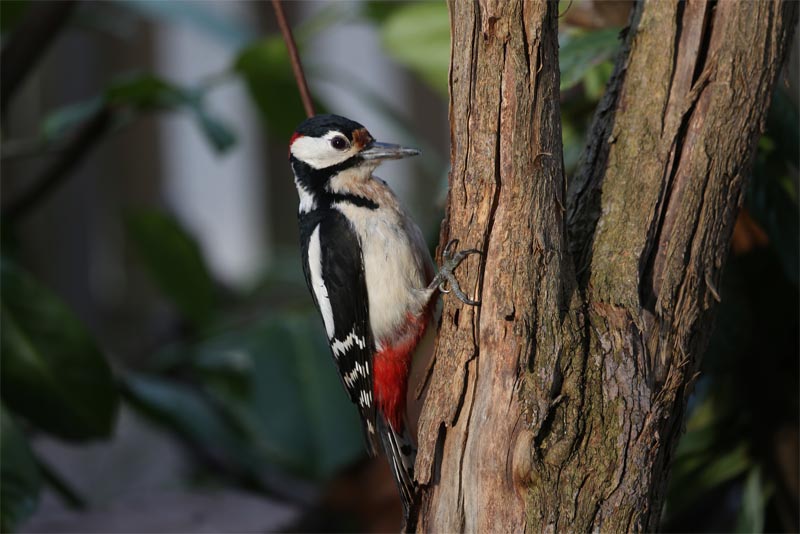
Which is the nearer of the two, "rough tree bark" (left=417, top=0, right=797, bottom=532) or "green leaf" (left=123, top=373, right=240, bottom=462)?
"rough tree bark" (left=417, top=0, right=797, bottom=532)

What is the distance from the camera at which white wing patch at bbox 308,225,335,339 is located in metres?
2.07

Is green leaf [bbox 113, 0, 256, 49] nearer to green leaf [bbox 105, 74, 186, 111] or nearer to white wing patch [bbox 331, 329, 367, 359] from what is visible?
green leaf [bbox 105, 74, 186, 111]

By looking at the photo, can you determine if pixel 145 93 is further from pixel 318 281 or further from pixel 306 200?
pixel 318 281

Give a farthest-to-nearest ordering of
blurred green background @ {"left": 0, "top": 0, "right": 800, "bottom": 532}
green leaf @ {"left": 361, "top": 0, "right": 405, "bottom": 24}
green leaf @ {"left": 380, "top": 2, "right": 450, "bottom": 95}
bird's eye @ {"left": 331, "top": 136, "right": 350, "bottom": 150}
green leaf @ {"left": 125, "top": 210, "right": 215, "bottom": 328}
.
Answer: green leaf @ {"left": 125, "top": 210, "right": 215, "bottom": 328}
green leaf @ {"left": 361, "top": 0, "right": 405, "bottom": 24}
green leaf @ {"left": 380, "top": 2, "right": 450, "bottom": 95}
blurred green background @ {"left": 0, "top": 0, "right": 800, "bottom": 532}
bird's eye @ {"left": 331, "top": 136, "right": 350, "bottom": 150}

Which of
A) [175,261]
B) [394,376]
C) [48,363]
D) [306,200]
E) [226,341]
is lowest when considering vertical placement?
[226,341]

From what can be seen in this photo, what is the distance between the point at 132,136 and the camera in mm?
5988

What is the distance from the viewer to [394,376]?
212cm

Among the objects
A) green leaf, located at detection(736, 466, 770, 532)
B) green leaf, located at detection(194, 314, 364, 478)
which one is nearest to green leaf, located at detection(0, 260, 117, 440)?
green leaf, located at detection(194, 314, 364, 478)

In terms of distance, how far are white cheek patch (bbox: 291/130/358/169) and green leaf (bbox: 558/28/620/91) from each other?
515 millimetres

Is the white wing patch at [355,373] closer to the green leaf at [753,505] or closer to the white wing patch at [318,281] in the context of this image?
the white wing patch at [318,281]

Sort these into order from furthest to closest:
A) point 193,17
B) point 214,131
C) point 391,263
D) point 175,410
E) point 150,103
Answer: point 193,17 → point 175,410 → point 150,103 → point 214,131 → point 391,263

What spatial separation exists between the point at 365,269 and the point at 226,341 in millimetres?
1750

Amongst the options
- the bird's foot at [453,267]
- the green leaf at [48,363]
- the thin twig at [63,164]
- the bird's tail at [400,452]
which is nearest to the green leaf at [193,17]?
the thin twig at [63,164]

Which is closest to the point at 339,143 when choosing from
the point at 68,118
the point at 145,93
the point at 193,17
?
the point at 145,93
